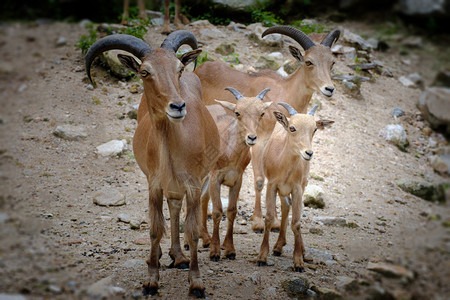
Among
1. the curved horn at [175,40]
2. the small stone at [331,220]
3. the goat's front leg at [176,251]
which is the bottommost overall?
the small stone at [331,220]

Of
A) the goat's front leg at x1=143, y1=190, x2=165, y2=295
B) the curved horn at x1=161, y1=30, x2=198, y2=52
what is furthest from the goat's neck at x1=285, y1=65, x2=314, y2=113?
the goat's front leg at x1=143, y1=190, x2=165, y2=295

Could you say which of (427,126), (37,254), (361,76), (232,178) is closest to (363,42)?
(361,76)

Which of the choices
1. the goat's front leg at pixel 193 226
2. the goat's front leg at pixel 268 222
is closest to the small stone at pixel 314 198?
the goat's front leg at pixel 268 222

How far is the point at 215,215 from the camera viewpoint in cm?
745

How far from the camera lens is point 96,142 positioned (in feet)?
35.0

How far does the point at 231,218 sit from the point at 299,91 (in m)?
3.03

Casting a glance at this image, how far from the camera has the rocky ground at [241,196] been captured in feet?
14.7

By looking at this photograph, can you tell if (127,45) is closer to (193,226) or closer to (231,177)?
→ (193,226)

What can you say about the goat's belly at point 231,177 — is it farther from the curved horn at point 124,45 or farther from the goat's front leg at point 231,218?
the curved horn at point 124,45

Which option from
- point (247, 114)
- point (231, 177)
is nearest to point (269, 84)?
point (247, 114)

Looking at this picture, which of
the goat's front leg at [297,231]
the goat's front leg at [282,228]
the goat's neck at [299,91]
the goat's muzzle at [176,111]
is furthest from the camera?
the goat's neck at [299,91]

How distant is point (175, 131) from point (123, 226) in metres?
3.02

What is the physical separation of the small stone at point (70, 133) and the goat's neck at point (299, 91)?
470 cm

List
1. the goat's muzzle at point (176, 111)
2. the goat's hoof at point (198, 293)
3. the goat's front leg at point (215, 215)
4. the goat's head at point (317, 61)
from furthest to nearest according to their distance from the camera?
the goat's head at point (317, 61) < the goat's front leg at point (215, 215) < the goat's hoof at point (198, 293) < the goat's muzzle at point (176, 111)
